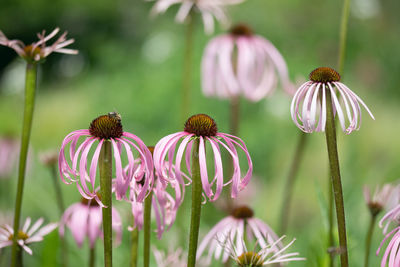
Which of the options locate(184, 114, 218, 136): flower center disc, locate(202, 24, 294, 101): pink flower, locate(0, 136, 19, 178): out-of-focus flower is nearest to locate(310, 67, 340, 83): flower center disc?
locate(184, 114, 218, 136): flower center disc

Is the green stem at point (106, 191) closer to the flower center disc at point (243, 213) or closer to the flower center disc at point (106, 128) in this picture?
the flower center disc at point (106, 128)

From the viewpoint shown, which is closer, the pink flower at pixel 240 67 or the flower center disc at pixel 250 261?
the flower center disc at pixel 250 261

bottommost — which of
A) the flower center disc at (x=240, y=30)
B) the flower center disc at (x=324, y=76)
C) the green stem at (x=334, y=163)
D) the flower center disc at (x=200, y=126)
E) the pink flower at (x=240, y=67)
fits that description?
the green stem at (x=334, y=163)

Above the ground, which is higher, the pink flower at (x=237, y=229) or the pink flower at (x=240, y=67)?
the pink flower at (x=240, y=67)


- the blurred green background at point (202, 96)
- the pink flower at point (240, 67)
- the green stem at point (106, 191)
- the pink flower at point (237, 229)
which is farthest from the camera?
the blurred green background at point (202, 96)

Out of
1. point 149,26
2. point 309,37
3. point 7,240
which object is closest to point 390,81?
point 309,37

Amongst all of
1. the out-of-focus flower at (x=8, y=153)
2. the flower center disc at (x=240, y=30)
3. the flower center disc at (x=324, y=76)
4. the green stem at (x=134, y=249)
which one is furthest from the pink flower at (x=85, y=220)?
the out-of-focus flower at (x=8, y=153)

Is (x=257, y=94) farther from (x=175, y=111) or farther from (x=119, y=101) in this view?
(x=119, y=101)
